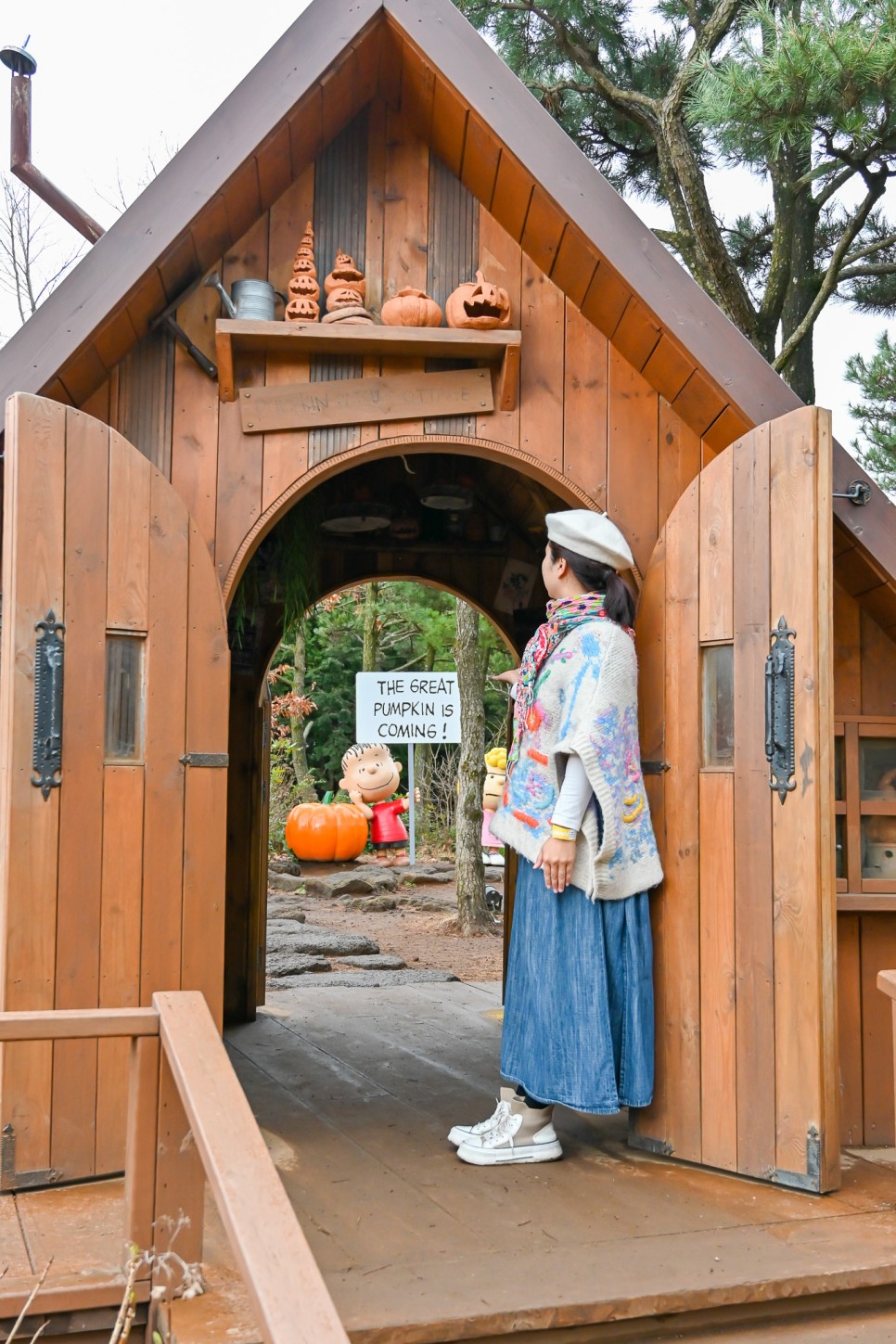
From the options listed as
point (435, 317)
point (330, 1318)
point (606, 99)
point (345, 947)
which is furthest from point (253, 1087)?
point (606, 99)

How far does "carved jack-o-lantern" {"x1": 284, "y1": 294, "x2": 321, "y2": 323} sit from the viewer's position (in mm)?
3605

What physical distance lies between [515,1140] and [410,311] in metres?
2.42

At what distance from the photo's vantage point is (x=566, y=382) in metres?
3.81

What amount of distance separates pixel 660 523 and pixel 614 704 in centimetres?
74

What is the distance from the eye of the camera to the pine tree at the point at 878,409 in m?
8.79

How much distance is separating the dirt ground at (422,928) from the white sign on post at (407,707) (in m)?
1.43

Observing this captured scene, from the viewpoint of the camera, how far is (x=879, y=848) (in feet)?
12.6

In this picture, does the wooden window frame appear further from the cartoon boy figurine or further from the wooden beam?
the cartoon boy figurine

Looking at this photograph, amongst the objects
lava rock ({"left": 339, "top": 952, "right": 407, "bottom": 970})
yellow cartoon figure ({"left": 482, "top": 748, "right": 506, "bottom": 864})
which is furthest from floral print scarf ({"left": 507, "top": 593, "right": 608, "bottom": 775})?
yellow cartoon figure ({"left": 482, "top": 748, "right": 506, "bottom": 864})

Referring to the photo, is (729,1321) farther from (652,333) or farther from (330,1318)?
(652,333)

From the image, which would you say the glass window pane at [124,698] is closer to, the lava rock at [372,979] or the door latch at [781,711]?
the door latch at [781,711]

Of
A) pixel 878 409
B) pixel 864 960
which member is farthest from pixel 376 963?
pixel 878 409

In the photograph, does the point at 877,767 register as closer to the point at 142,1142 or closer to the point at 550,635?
the point at 550,635

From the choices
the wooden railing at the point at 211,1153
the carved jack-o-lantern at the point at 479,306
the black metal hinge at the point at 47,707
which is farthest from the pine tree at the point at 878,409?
the wooden railing at the point at 211,1153
